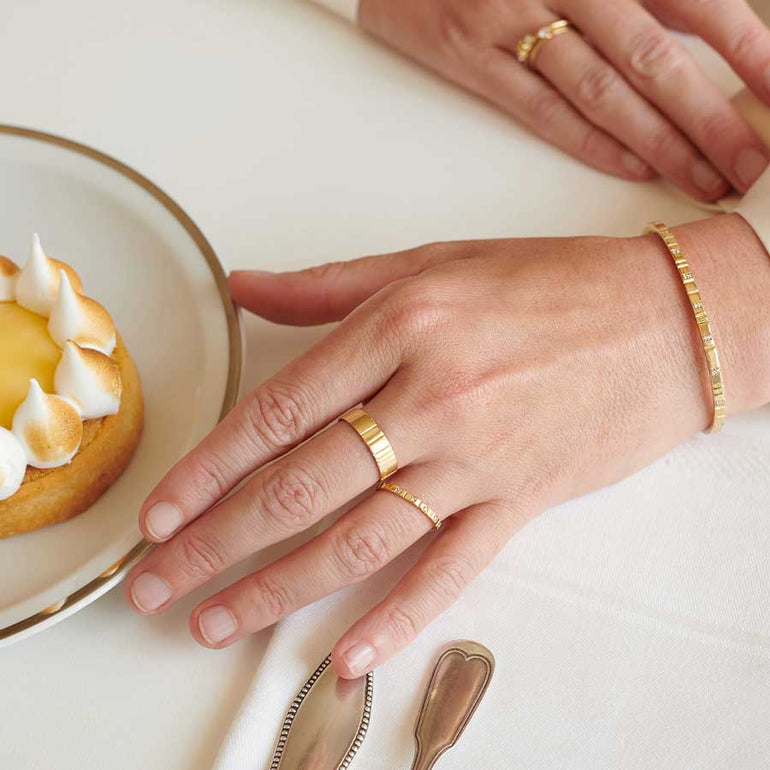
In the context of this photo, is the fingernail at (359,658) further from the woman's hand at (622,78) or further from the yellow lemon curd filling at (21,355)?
the woman's hand at (622,78)

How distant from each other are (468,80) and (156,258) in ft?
1.56

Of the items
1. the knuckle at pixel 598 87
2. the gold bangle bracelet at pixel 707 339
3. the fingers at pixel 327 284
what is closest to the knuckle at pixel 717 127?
the knuckle at pixel 598 87

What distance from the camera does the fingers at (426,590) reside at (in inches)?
28.0

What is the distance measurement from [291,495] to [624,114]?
24.8 inches

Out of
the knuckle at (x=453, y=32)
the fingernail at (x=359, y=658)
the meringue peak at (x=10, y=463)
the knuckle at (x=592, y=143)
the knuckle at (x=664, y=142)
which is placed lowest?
the fingernail at (x=359, y=658)

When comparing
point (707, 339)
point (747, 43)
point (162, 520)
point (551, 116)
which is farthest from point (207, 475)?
point (747, 43)

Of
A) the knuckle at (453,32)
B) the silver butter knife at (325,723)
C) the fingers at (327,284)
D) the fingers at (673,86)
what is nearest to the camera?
the silver butter knife at (325,723)

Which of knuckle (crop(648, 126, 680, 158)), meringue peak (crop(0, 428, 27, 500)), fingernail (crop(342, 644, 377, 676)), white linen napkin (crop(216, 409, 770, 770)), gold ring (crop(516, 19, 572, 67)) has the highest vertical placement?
meringue peak (crop(0, 428, 27, 500))

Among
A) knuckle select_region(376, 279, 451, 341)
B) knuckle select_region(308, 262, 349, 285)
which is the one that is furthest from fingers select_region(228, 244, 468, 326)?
knuckle select_region(376, 279, 451, 341)

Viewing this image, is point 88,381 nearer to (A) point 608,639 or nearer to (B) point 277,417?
(B) point 277,417

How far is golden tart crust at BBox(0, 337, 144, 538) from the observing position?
78 centimetres

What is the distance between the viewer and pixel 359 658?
70 cm

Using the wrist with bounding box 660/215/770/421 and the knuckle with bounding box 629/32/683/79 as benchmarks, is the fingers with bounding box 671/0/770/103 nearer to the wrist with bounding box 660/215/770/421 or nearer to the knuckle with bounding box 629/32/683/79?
the knuckle with bounding box 629/32/683/79

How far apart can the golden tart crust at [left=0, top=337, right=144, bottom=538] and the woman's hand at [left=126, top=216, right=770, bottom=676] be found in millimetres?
87
